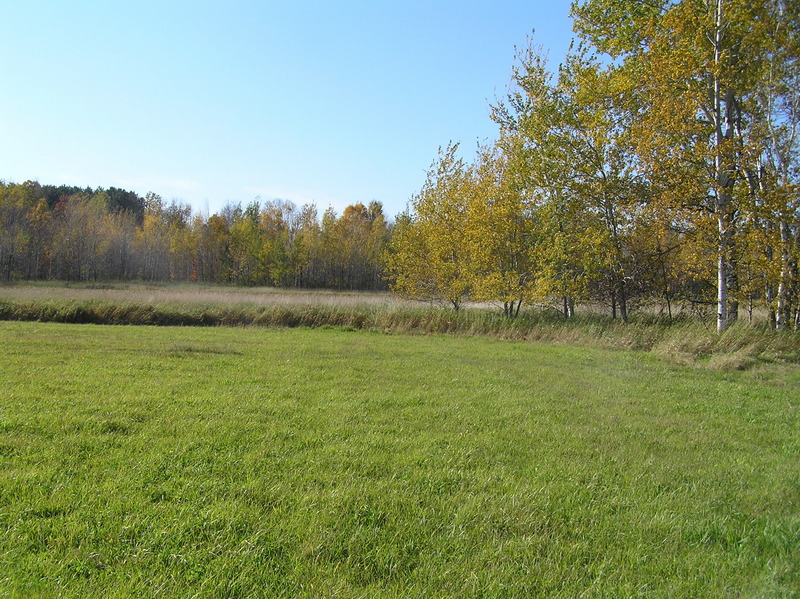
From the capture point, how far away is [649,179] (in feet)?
53.6

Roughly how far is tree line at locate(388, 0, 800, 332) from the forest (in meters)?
0.06

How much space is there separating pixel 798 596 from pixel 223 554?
11.0 ft

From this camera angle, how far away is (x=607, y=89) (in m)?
16.7

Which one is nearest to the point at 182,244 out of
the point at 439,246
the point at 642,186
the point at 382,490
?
the point at 439,246

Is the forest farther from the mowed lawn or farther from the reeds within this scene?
the mowed lawn

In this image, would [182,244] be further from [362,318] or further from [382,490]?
[382,490]

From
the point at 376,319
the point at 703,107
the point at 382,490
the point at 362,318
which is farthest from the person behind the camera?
the point at 362,318

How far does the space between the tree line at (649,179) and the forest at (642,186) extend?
56 mm

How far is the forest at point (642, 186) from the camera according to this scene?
14.6 m

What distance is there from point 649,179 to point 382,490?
16.0 m

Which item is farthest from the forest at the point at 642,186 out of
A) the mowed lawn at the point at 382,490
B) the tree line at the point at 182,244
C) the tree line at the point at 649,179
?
the tree line at the point at 182,244

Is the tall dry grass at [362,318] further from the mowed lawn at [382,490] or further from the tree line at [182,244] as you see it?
the tree line at [182,244]

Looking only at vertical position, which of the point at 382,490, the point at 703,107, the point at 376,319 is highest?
the point at 703,107

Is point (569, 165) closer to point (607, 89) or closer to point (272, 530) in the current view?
point (607, 89)
